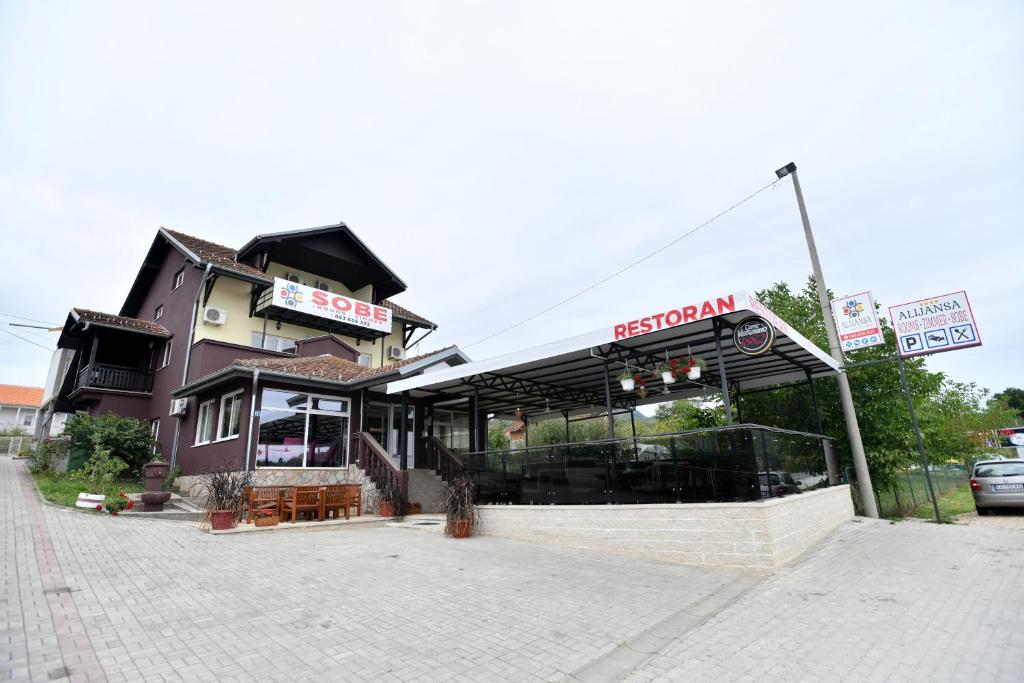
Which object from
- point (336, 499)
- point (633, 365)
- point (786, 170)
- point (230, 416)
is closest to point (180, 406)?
point (230, 416)

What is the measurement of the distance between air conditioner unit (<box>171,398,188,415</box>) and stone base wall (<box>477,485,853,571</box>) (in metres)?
11.2

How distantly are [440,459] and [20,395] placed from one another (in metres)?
62.1

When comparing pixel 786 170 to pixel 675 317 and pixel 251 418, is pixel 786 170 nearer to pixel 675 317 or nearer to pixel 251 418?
pixel 675 317

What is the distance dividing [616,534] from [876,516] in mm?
7203

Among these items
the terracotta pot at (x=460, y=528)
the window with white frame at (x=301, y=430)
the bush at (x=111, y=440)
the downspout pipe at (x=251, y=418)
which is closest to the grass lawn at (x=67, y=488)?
the bush at (x=111, y=440)

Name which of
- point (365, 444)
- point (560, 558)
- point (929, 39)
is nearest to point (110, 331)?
point (365, 444)

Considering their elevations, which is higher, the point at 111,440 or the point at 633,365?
the point at 633,365

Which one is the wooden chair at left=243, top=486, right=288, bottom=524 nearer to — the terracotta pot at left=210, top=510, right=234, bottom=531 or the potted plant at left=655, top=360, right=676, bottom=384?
the terracotta pot at left=210, top=510, right=234, bottom=531

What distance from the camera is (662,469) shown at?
753cm

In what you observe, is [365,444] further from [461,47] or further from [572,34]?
[572,34]

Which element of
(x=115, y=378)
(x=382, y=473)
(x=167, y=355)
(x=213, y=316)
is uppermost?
(x=213, y=316)

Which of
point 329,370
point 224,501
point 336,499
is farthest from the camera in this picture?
point 329,370

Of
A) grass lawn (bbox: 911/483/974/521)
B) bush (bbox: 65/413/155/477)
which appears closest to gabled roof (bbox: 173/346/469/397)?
bush (bbox: 65/413/155/477)

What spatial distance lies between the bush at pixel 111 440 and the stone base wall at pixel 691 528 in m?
12.2
